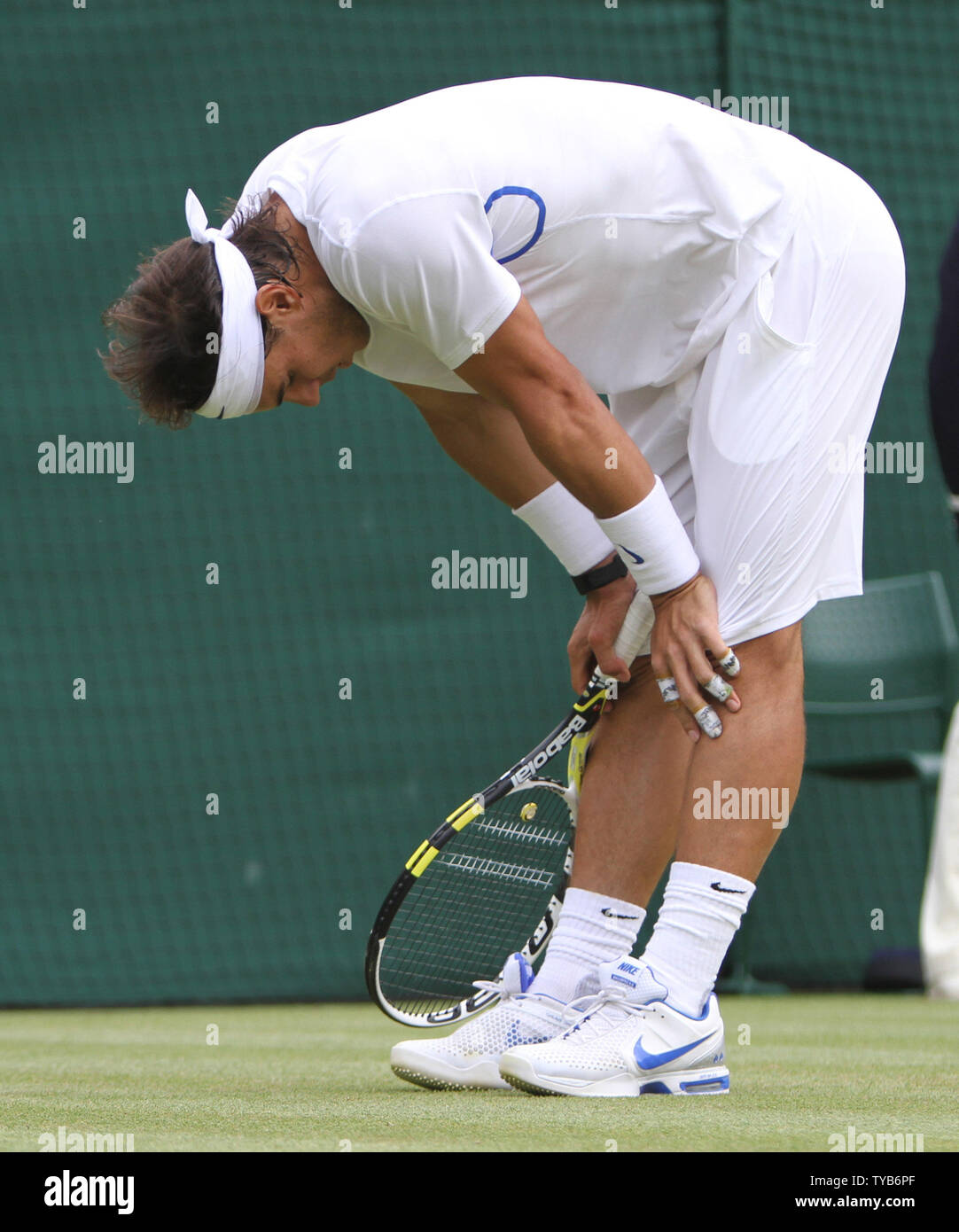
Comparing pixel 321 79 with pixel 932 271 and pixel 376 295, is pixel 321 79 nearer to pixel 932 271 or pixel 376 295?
pixel 932 271

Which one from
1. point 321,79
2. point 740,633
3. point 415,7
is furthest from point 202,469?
point 740,633

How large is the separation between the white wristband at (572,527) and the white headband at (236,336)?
492 millimetres

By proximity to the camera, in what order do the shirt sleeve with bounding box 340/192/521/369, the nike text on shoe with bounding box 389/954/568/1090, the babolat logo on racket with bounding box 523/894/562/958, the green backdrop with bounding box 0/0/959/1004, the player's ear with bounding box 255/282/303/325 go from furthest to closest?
the green backdrop with bounding box 0/0/959/1004 < the babolat logo on racket with bounding box 523/894/562/958 < the nike text on shoe with bounding box 389/954/568/1090 < the player's ear with bounding box 255/282/303/325 < the shirt sleeve with bounding box 340/192/521/369

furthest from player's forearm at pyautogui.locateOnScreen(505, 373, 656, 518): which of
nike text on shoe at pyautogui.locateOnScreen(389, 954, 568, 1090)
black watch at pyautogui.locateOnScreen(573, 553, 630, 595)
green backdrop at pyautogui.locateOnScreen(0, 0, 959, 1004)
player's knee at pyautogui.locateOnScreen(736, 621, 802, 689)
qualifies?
green backdrop at pyautogui.locateOnScreen(0, 0, 959, 1004)

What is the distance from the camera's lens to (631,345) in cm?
215

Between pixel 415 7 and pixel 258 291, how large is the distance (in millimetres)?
2798

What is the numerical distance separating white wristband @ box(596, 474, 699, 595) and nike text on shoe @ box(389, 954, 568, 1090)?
58cm

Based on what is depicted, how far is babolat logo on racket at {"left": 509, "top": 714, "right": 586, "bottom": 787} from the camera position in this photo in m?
2.33

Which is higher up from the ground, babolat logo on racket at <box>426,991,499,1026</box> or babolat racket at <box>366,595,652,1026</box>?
babolat racket at <box>366,595,652,1026</box>

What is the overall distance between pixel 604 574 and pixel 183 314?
0.68 metres

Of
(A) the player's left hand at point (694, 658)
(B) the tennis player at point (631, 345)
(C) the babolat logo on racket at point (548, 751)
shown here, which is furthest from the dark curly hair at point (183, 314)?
(C) the babolat logo on racket at point (548, 751)

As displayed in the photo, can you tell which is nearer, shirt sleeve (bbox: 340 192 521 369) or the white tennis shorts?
shirt sleeve (bbox: 340 192 521 369)

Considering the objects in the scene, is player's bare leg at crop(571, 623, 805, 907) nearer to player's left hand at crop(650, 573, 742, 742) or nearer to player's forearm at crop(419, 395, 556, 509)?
player's left hand at crop(650, 573, 742, 742)

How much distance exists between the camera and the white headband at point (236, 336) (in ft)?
6.36
